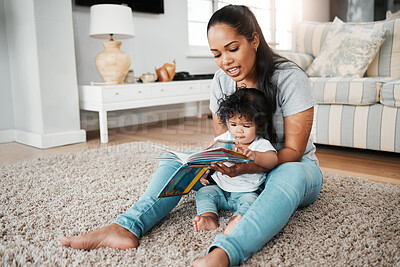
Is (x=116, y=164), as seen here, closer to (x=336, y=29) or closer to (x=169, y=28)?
(x=336, y=29)

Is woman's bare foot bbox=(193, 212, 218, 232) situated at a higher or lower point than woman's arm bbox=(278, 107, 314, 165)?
lower

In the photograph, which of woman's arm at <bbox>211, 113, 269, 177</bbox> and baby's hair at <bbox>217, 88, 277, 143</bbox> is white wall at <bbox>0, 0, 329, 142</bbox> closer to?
baby's hair at <bbox>217, 88, 277, 143</bbox>

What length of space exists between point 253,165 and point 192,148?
1.43m

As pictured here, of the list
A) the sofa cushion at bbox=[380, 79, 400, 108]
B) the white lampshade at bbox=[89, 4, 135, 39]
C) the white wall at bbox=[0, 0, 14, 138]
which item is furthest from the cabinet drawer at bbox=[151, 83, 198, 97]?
the sofa cushion at bbox=[380, 79, 400, 108]

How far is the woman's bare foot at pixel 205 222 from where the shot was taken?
109 centimetres

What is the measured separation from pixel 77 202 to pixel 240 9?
0.93 meters

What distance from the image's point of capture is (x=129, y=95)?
288cm

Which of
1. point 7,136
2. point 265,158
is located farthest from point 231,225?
point 7,136

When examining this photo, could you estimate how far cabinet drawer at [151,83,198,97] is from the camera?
3.09 m

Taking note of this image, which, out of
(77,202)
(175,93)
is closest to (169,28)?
(175,93)

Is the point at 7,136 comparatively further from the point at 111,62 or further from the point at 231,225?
the point at 231,225

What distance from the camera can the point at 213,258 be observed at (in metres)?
0.82

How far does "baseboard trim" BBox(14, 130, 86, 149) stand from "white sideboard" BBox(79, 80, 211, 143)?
0.20 m

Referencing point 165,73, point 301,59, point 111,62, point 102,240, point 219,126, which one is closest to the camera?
point 102,240
